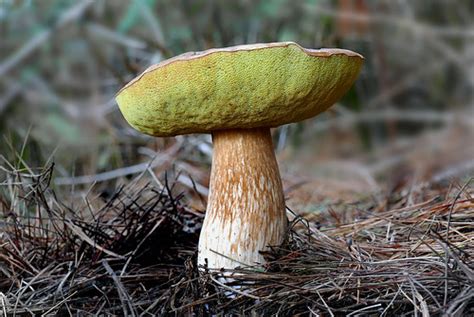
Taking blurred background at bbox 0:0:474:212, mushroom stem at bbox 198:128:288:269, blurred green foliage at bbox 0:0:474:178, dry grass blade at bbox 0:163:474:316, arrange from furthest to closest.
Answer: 1. blurred green foliage at bbox 0:0:474:178
2. blurred background at bbox 0:0:474:212
3. mushroom stem at bbox 198:128:288:269
4. dry grass blade at bbox 0:163:474:316

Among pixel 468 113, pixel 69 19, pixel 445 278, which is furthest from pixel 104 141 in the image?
pixel 468 113

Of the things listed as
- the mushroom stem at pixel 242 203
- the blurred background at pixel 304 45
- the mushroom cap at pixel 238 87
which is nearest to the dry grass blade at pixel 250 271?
the mushroom stem at pixel 242 203

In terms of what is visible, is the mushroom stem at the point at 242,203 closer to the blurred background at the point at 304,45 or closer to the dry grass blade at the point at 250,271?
the dry grass blade at the point at 250,271

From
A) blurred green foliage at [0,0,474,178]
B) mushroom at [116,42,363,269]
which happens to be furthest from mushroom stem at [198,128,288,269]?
blurred green foliage at [0,0,474,178]

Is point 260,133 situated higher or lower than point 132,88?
lower

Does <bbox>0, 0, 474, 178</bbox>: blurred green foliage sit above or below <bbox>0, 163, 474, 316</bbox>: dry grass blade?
above

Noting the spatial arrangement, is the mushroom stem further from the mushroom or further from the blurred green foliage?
the blurred green foliage

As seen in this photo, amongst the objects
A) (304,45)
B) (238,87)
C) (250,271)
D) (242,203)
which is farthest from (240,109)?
(304,45)

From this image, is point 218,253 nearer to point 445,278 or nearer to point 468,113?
point 445,278
